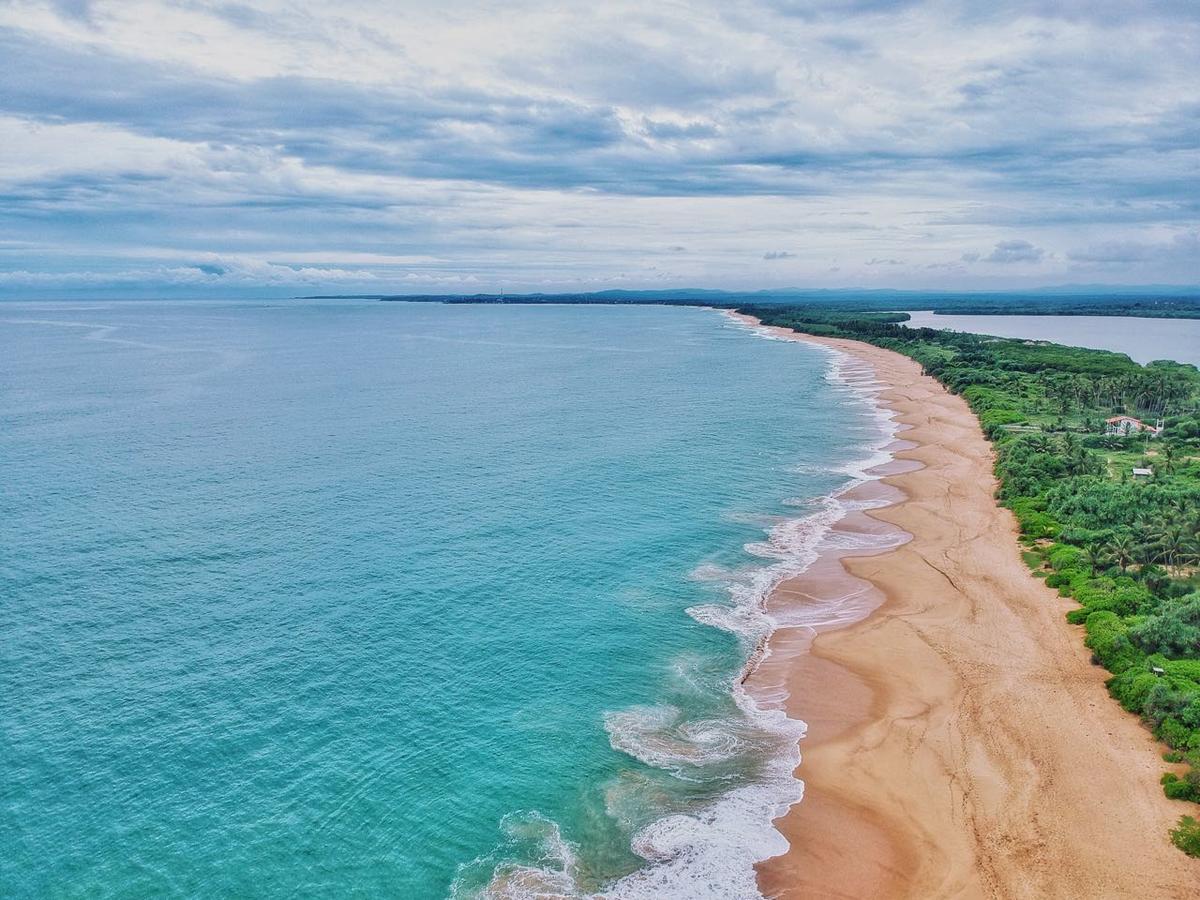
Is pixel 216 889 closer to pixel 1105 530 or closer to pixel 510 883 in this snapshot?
pixel 510 883

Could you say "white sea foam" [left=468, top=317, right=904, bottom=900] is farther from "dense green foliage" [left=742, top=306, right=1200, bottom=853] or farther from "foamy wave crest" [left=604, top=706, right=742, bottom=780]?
"dense green foliage" [left=742, top=306, right=1200, bottom=853]

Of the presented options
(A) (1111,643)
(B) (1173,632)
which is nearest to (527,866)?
(A) (1111,643)

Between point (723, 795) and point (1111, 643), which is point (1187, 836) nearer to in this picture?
point (1111, 643)

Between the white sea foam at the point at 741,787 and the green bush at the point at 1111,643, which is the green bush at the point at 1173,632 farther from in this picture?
the white sea foam at the point at 741,787

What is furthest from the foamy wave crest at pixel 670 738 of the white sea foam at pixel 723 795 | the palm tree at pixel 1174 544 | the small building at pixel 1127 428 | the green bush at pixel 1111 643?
the small building at pixel 1127 428

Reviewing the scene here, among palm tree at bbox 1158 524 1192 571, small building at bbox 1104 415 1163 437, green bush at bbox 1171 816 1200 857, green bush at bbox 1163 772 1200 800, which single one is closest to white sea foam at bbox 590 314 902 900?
green bush at bbox 1171 816 1200 857

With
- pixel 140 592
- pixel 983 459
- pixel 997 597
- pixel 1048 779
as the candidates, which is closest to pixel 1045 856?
pixel 1048 779
